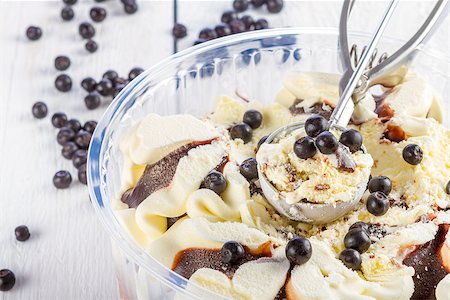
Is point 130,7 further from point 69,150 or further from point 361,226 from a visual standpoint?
point 361,226

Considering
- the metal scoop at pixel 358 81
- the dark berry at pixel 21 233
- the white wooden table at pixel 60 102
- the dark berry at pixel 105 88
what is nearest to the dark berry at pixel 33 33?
the white wooden table at pixel 60 102

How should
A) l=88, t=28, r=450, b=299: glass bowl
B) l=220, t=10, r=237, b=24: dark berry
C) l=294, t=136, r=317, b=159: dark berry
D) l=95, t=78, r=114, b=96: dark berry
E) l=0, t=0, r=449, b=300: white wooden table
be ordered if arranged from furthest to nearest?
l=220, t=10, r=237, b=24: dark berry < l=95, t=78, r=114, b=96: dark berry < l=0, t=0, r=449, b=300: white wooden table < l=88, t=28, r=450, b=299: glass bowl < l=294, t=136, r=317, b=159: dark berry

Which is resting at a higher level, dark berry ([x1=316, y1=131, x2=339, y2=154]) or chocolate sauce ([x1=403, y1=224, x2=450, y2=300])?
dark berry ([x1=316, y1=131, x2=339, y2=154])

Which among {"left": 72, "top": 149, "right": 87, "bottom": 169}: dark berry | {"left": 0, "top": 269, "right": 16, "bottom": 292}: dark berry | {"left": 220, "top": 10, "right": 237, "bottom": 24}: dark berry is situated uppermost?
{"left": 220, "top": 10, "right": 237, "bottom": 24}: dark berry

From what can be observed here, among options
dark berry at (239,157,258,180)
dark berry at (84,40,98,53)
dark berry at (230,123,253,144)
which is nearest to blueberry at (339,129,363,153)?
dark berry at (239,157,258,180)

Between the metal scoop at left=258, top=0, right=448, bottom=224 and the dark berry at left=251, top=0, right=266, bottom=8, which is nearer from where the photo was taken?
the metal scoop at left=258, top=0, right=448, bottom=224

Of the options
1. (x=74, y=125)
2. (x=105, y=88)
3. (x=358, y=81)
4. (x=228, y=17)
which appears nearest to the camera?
(x=358, y=81)

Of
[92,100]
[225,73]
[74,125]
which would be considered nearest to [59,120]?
[74,125]

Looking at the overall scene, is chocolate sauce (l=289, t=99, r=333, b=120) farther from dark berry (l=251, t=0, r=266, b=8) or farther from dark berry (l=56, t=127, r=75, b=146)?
dark berry (l=251, t=0, r=266, b=8)
